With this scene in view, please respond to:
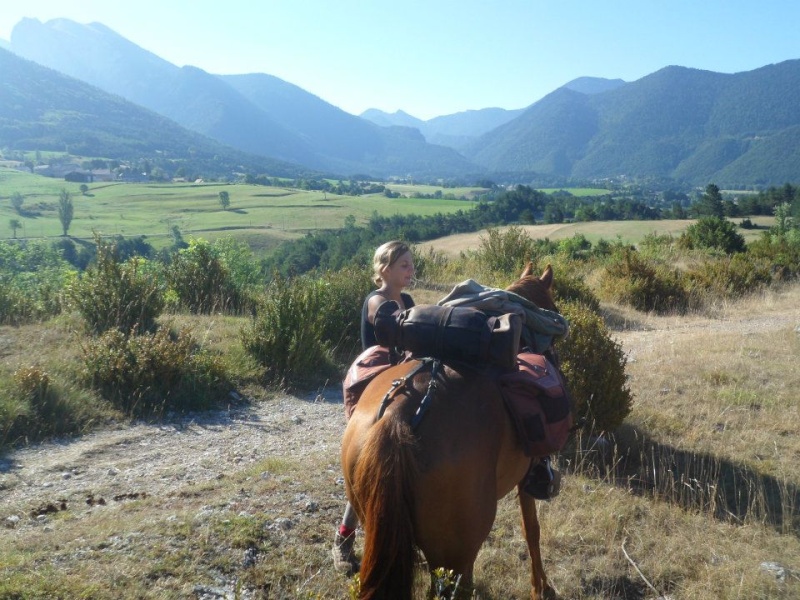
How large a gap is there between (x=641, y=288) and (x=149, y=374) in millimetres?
10273

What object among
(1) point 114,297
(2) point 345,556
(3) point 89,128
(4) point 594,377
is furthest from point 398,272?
(3) point 89,128

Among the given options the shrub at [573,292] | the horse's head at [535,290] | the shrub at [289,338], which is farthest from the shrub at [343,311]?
the horse's head at [535,290]

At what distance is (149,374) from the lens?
6.57m

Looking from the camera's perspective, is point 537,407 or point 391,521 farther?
point 537,407

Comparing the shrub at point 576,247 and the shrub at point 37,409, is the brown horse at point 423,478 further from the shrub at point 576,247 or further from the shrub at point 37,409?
the shrub at point 576,247

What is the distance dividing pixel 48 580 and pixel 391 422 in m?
1.95

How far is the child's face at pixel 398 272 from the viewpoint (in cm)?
388

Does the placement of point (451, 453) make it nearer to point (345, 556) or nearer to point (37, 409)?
point (345, 556)

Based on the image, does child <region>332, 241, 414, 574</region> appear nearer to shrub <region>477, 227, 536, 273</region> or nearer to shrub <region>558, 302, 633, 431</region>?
shrub <region>558, 302, 633, 431</region>

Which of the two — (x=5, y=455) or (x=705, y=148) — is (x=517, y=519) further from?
(x=705, y=148)

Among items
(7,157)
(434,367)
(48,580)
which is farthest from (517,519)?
(7,157)

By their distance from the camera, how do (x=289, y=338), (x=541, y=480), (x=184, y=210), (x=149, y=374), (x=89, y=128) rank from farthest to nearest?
(x=89, y=128), (x=184, y=210), (x=289, y=338), (x=149, y=374), (x=541, y=480)

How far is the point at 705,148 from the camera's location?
174m

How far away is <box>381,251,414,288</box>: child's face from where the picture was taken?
12.7 ft
